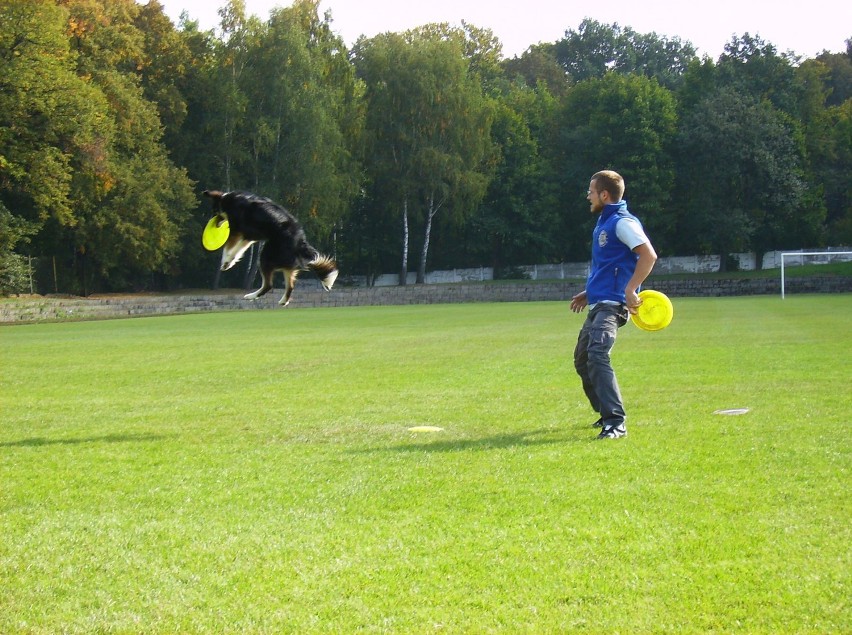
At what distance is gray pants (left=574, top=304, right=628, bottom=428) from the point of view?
9.59 meters

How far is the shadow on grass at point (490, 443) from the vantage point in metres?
9.10

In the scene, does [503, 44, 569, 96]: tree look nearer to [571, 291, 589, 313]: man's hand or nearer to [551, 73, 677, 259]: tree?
[551, 73, 677, 259]: tree

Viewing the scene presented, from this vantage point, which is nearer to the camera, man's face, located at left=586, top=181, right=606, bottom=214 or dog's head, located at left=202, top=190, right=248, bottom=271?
dog's head, located at left=202, top=190, right=248, bottom=271

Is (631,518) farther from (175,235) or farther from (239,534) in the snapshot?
(175,235)

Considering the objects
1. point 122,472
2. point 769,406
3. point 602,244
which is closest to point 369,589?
point 122,472

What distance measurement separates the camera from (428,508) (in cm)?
671

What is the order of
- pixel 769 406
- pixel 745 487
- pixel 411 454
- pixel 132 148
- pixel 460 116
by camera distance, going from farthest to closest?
pixel 460 116 → pixel 132 148 → pixel 769 406 → pixel 411 454 → pixel 745 487

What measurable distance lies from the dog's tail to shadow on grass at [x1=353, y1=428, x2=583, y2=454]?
1.60 metres

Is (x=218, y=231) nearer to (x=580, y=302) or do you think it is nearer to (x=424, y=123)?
(x=580, y=302)

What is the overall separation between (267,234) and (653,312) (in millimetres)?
4223

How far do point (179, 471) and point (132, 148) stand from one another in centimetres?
5293

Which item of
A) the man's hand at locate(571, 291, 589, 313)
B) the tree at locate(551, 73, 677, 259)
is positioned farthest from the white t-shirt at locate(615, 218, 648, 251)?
the tree at locate(551, 73, 677, 259)

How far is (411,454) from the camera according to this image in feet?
28.9

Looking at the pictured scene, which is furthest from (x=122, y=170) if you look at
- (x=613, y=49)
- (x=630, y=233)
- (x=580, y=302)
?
(x=613, y=49)
